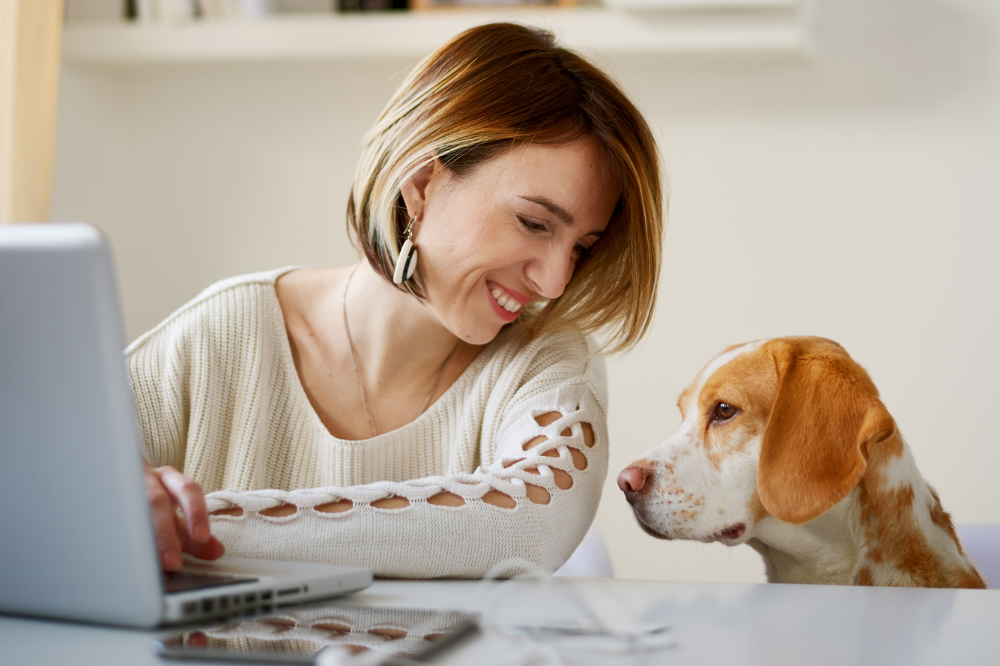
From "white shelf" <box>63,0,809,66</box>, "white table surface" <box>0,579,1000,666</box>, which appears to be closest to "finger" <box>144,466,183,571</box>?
"white table surface" <box>0,579,1000,666</box>

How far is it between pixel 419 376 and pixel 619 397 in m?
1.16

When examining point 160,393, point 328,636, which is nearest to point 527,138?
point 160,393

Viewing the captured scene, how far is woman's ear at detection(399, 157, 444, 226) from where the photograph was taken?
1171mm

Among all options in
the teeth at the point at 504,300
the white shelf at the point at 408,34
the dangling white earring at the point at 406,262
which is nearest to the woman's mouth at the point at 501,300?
the teeth at the point at 504,300

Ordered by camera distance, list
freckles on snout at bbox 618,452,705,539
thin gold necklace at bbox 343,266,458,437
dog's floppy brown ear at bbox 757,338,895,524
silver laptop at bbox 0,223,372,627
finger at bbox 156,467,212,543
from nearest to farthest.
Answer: silver laptop at bbox 0,223,372,627
finger at bbox 156,467,212,543
dog's floppy brown ear at bbox 757,338,895,524
freckles on snout at bbox 618,452,705,539
thin gold necklace at bbox 343,266,458,437

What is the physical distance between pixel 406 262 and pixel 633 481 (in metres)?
0.42

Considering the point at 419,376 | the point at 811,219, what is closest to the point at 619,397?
the point at 811,219

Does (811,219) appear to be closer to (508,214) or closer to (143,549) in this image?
(508,214)

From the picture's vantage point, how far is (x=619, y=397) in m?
2.40

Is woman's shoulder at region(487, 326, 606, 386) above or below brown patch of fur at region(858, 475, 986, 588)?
above

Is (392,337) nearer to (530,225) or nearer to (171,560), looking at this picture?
(530,225)

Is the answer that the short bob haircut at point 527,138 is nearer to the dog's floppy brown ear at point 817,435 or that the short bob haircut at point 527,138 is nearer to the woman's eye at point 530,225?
the woman's eye at point 530,225

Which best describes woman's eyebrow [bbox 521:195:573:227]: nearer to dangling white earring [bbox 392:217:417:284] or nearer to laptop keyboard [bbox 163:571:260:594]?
dangling white earring [bbox 392:217:417:284]

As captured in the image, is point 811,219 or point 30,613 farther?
point 811,219
